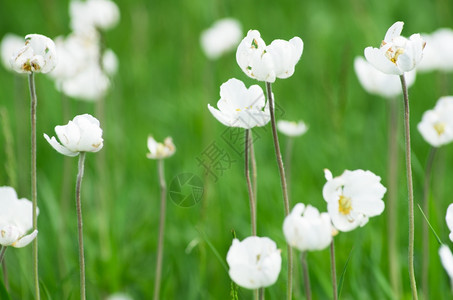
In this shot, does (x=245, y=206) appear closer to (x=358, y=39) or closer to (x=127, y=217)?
(x=127, y=217)

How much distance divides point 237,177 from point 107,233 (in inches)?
21.9

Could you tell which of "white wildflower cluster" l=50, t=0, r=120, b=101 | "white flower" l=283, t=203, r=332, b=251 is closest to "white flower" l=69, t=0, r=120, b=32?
"white wildflower cluster" l=50, t=0, r=120, b=101

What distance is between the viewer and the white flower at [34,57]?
1.02m

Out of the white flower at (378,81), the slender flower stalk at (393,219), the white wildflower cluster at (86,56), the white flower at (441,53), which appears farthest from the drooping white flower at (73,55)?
the white flower at (441,53)

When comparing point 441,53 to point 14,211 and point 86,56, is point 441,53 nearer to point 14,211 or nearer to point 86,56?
point 86,56

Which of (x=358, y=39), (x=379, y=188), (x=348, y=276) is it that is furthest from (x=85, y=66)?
(x=358, y=39)

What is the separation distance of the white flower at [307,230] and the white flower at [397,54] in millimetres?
259

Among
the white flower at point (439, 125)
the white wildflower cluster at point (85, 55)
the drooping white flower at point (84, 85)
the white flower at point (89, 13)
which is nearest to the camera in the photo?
the white flower at point (439, 125)

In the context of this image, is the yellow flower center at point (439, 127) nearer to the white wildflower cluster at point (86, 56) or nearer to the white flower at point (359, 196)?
the white flower at point (359, 196)

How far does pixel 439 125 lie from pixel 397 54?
0.48 meters

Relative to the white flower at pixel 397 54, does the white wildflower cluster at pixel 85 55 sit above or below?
above

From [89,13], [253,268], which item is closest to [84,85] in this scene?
[89,13]

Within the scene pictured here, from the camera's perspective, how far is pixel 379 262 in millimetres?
1676

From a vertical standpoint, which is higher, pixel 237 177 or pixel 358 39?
pixel 358 39
